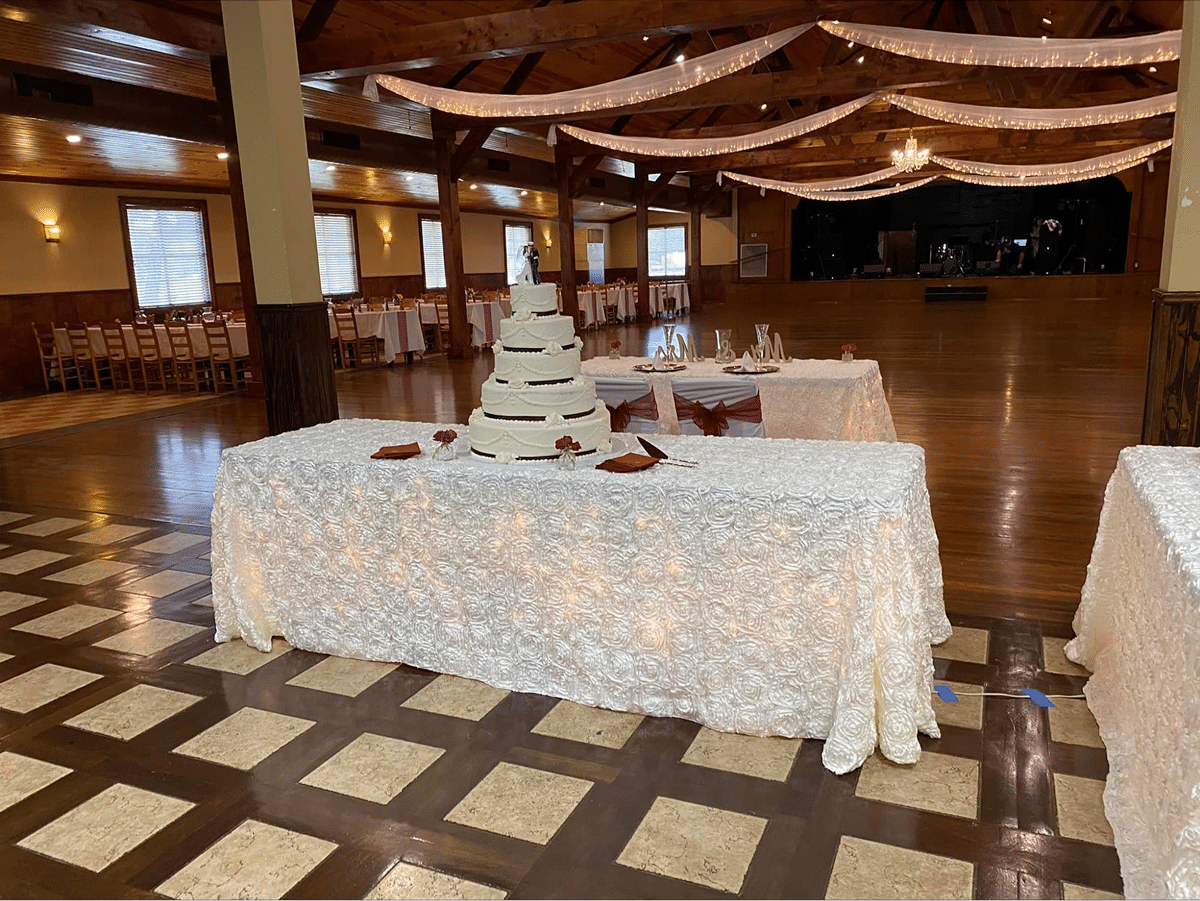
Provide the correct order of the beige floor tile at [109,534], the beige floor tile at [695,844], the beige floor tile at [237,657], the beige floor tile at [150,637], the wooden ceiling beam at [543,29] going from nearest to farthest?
the beige floor tile at [695,844], the beige floor tile at [237,657], the beige floor tile at [150,637], the beige floor tile at [109,534], the wooden ceiling beam at [543,29]

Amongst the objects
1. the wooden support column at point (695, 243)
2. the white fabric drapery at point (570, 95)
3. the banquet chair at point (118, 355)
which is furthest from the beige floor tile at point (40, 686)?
the wooden support column at point (695, 243)

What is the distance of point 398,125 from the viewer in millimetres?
11211

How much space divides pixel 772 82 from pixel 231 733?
8.93 meters

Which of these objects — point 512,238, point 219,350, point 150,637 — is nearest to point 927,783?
point 150,637

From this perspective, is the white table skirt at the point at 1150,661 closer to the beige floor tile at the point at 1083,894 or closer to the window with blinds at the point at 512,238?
the beige floor tile at the point at 1083,894

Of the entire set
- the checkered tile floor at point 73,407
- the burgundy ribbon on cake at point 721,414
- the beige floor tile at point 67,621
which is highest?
the burgundy ribbon on cake at point 721,414

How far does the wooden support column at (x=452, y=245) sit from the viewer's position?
11.4 metres

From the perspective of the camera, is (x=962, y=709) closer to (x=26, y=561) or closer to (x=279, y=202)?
(x=279, y=202)

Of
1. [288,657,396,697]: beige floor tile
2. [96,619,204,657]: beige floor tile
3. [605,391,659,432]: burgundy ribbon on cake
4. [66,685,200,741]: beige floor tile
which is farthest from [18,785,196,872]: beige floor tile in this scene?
[605,391,659,432]: burgundy ribbon on cake

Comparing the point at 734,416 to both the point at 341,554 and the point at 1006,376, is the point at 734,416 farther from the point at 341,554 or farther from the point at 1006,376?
the point at 1006,376

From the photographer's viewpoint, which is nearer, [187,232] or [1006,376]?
[1006,376]

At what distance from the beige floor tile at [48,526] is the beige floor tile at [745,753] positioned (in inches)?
155

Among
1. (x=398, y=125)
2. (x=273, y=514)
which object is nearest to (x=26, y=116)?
(x=398, y=125)

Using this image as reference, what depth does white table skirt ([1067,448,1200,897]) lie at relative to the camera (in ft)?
5.18
